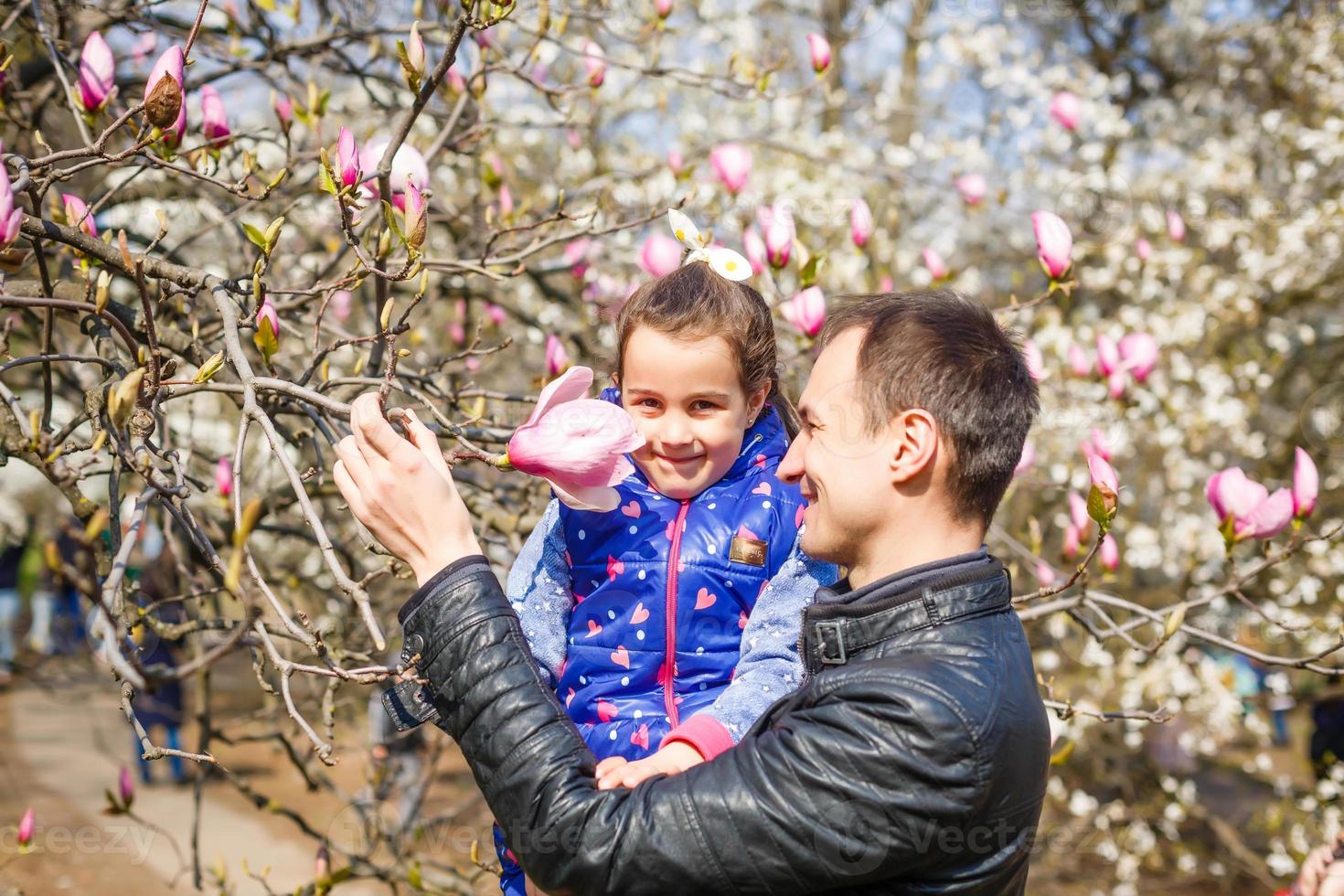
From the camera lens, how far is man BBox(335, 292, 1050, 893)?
1.16 m

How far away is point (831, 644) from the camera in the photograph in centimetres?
131

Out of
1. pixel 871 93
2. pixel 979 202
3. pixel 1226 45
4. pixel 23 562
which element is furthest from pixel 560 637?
pixel 23 562

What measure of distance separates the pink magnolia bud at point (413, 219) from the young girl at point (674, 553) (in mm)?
363

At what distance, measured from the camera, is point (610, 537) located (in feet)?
5.48

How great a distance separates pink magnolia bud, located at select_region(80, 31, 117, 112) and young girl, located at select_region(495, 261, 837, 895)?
886 millimetres

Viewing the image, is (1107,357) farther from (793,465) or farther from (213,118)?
(213,118)

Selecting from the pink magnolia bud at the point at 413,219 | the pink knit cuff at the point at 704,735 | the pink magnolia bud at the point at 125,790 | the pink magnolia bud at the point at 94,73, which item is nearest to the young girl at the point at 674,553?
the pink knit cuff at the point at 704,735

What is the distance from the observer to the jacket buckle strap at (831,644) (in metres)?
1.30

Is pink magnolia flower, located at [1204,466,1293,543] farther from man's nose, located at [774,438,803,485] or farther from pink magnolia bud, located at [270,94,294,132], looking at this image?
pink magnolia bud, located at [270,94,294,132]

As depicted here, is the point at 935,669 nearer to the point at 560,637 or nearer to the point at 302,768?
the point at 560,637

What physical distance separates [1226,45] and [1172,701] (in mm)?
4494

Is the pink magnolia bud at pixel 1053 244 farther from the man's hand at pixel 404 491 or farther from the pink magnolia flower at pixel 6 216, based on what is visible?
the pink magnolia flower at pixel 6 216

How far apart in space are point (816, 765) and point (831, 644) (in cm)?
18

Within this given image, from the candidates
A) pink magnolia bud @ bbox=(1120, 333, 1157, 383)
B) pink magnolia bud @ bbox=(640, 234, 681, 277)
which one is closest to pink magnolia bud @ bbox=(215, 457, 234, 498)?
pink magnolia bud @ bbox=(640, 234, 681, 277)
